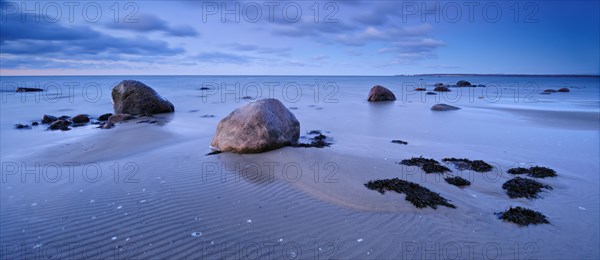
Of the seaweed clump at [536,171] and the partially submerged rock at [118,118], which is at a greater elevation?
the partially submerged rock at [118,118]

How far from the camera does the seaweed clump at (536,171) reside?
6148 millimetres

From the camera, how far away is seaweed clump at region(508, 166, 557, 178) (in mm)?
6148

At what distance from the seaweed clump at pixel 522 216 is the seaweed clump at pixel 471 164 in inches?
79.0

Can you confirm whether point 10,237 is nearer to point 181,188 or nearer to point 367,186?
point 181,188

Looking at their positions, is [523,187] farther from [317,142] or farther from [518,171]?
[317,142]

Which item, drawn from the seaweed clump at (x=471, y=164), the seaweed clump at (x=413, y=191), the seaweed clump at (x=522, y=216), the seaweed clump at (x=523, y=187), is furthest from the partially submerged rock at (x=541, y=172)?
the seaweed clump at (x=413, y=191)

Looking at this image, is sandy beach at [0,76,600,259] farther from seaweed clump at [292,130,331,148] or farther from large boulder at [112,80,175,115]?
large boulder at [112,80,175,115]

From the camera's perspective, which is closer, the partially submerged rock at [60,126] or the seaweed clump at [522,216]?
the seaweed clump at [522,216]

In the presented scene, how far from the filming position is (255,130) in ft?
25.2

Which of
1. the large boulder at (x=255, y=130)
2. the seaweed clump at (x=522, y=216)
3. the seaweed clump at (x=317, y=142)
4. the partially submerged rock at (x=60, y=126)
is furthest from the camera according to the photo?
the partially submerged rock at (x=60, y=126)

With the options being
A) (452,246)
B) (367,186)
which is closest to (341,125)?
(367,186)

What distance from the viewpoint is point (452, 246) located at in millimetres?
3811

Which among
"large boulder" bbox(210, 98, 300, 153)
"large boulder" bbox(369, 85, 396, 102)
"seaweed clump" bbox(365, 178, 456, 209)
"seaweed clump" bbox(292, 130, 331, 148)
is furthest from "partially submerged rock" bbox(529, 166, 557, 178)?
"large boulder" bbox(369, 85, 396, 102)

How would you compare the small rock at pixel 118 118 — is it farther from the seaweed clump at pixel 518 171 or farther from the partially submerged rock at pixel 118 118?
the seaweed clump at pixel 518 171
